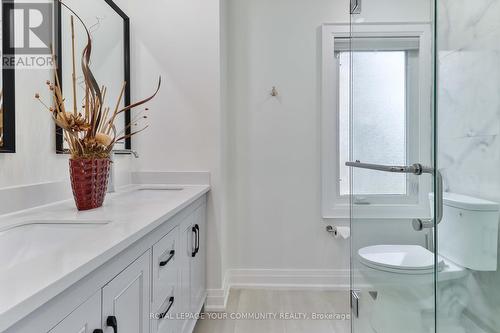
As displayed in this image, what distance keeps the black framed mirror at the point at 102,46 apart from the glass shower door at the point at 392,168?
55.5 inches

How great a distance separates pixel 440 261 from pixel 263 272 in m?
1.42

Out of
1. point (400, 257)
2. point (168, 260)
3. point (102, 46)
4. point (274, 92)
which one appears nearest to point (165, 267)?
point (168, 260)

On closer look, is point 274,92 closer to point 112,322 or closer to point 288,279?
point 288,279

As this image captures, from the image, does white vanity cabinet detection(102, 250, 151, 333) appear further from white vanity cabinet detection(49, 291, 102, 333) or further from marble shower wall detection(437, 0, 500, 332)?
marble shower wall detection(437, 0, 500, 332)

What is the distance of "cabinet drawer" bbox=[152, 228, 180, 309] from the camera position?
46.3 inches

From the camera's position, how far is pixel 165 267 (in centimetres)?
128

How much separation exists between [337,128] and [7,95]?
6.80 feet

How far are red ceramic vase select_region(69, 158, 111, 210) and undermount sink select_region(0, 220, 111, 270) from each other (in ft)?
0.66

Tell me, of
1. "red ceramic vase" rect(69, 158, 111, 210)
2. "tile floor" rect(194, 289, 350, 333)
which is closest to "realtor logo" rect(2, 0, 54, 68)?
"red ceramic vase" rect(69, 158, 111, 210)

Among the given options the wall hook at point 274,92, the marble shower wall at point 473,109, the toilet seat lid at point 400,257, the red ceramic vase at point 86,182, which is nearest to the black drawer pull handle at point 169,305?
the red ceramic vase at point 86,182

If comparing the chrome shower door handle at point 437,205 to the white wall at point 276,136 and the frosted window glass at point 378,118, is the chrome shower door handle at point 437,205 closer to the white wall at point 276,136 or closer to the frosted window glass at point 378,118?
the frosted window glass at point 378,118

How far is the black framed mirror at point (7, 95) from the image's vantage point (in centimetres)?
116

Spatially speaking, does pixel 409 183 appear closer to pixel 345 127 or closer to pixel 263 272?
pixel 345 127

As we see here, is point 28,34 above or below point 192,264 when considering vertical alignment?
above
